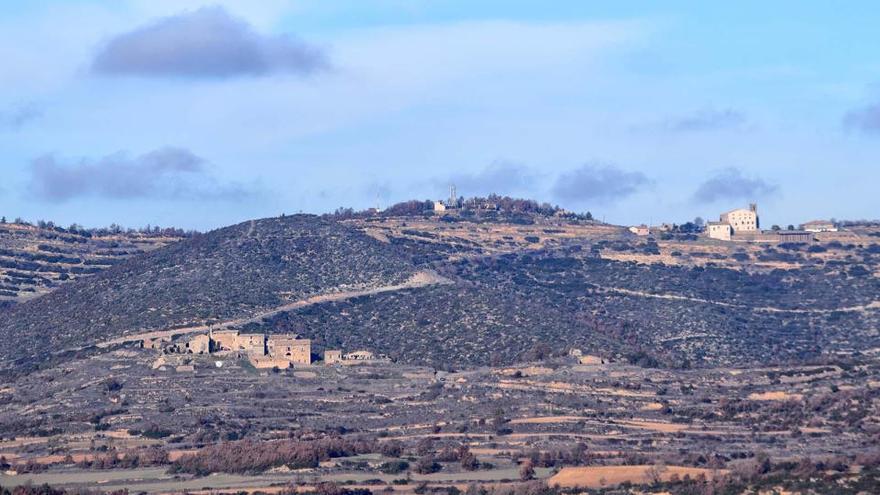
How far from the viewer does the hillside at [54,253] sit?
528 feet

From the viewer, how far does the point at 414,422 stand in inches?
3888

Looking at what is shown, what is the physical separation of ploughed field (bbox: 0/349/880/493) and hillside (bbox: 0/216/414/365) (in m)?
11.2

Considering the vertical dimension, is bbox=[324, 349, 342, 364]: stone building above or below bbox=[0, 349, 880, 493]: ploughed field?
above

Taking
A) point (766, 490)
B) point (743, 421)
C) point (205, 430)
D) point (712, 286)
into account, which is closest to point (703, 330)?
point (712, 286)

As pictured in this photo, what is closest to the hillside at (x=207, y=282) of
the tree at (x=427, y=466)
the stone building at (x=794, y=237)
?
the stone building at (x=794, y=237)

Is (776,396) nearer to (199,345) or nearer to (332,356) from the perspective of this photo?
(332,356)

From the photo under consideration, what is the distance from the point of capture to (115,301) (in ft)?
429

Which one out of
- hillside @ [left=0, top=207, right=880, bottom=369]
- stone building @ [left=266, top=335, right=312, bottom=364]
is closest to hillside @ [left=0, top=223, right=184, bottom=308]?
hillside @ [left=0, top=207, right=880, bottom=369]

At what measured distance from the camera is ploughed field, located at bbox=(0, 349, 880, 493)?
279 ft

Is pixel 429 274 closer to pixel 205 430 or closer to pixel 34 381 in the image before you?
pixel 34 381

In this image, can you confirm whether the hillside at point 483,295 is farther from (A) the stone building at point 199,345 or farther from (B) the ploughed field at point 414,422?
(B) the ploughed field at point 414,422

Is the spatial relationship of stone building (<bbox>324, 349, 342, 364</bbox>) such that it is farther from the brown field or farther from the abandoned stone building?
the brown field

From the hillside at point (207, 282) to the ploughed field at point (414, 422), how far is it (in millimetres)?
11203

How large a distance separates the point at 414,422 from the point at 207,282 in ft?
123
